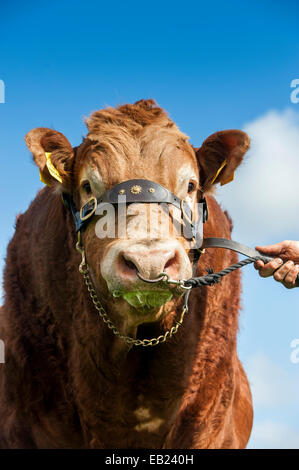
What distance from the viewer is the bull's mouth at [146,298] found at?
440cm

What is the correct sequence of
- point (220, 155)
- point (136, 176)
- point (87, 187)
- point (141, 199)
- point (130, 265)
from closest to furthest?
point (130, 265)
point (141, 199)
point (136, 176)
point (87, 187)
point (220, 155)

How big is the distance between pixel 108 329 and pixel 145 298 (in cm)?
135

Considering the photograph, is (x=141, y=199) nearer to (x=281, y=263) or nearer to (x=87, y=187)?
(x=87, y=187)

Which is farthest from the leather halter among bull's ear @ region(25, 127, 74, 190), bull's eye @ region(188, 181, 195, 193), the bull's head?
bull's ear @ region(25, 127, 74, 190)

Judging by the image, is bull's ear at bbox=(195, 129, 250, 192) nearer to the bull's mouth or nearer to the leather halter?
the leather halter

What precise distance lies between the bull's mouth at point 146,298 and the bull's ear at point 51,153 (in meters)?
1.76

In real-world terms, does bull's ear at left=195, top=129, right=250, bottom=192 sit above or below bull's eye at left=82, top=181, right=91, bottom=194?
above

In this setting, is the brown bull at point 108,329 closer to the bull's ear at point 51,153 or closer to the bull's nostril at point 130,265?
the bull's ear at point 51,153

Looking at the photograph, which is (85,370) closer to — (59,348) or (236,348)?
(59,348)

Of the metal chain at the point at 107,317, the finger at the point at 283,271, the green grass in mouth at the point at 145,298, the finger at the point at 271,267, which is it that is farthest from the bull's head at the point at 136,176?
the finger at the point at 283,271

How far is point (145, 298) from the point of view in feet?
14.6

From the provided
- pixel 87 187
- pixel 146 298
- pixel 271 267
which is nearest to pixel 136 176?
pixel 87 187

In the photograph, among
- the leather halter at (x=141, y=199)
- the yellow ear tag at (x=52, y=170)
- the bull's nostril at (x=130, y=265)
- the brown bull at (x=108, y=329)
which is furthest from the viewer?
the yellow ear tag at (x=52, y=170)

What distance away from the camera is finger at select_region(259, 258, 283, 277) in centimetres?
526
